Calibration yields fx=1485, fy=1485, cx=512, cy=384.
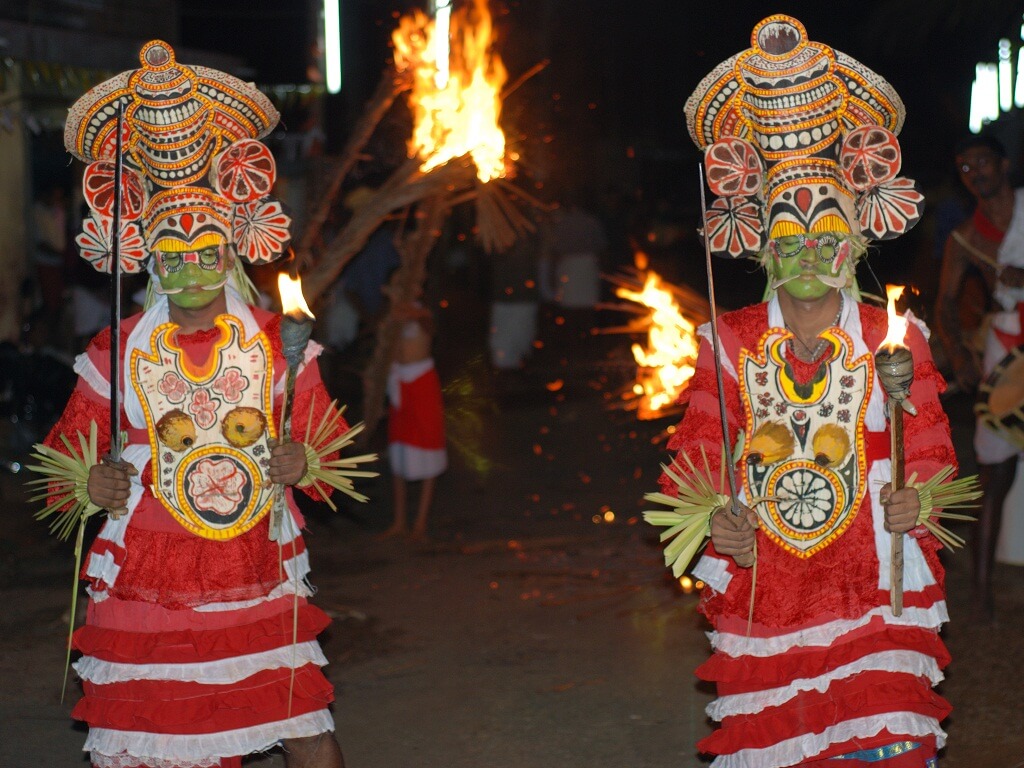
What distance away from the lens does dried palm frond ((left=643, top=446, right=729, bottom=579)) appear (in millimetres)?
4109

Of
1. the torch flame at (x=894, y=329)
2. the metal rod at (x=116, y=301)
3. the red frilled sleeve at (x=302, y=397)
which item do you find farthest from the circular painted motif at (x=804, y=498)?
the metal rod at (x=116, y=301)

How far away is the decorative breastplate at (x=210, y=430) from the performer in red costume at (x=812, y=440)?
125cm

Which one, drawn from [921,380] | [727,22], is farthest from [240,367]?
[727,22]

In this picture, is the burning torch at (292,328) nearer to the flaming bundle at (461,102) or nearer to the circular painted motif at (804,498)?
the circular painted motif at (804,498)

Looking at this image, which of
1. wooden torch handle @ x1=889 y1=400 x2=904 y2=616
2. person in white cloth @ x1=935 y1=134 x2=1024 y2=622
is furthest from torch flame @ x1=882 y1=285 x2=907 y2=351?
person in white cloth @ x1=935 y1=134 x2=1024 y2=622

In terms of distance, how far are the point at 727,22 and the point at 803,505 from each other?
25.3m

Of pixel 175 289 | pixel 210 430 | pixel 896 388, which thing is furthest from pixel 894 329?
pixel 175 289

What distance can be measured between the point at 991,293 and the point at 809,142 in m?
2.85

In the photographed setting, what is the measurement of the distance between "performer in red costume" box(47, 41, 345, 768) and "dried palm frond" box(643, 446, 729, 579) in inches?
41.7

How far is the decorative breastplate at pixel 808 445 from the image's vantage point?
4.14 metres

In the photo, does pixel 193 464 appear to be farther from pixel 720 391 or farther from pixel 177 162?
pixel 720 391

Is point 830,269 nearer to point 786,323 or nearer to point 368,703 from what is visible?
point 786,323

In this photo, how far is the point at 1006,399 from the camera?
6.50 meters

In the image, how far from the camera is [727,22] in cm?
2820
